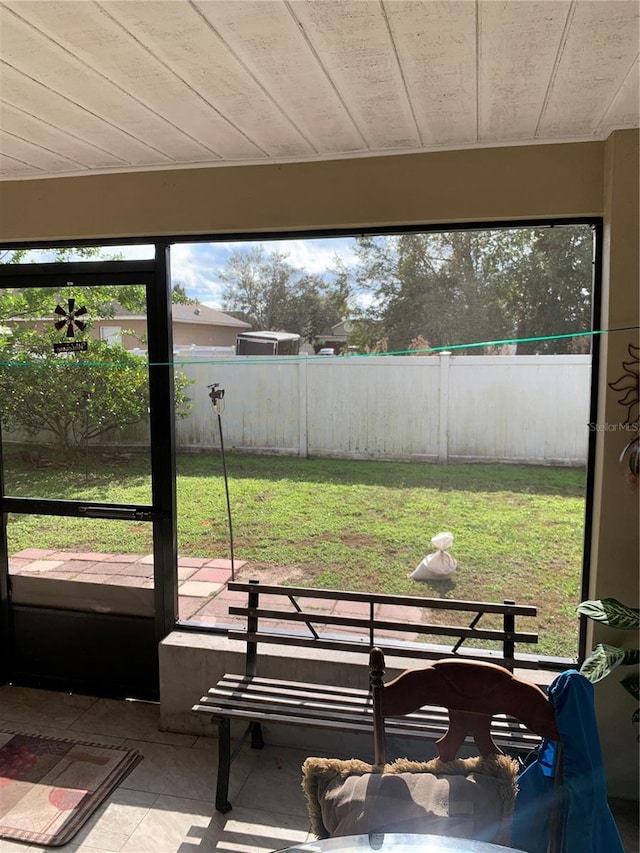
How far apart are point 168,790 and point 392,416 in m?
1.66

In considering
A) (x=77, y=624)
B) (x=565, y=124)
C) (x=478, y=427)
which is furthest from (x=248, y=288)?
(x=77, y=624)

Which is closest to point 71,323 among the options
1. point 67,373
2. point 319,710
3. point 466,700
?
point 67,373

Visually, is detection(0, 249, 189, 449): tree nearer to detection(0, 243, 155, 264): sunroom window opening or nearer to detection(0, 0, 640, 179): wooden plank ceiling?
detection(0, 243, 155, 264): sunroom window opening

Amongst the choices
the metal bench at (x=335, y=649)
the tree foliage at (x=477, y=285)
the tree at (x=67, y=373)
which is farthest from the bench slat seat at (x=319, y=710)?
the tree foliage at (x=477, y=285)

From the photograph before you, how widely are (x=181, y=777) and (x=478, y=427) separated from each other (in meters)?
1.79

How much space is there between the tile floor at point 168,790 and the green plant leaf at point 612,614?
1.20 meters

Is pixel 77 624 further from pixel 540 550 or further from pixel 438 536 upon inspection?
pixel 540 550

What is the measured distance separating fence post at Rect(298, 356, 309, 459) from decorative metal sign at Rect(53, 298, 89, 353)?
100cm

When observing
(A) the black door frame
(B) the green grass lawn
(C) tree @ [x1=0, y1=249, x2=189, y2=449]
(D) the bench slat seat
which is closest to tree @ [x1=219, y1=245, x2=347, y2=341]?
(A) the black door frame

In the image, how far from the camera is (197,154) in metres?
2.33

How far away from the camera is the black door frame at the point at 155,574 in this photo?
271cm

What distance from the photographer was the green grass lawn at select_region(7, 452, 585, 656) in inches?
96.3

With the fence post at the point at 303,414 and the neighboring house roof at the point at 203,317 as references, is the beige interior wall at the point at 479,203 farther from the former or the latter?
the fence post at the point at 303,414

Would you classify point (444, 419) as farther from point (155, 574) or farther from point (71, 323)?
point (71, 323)
